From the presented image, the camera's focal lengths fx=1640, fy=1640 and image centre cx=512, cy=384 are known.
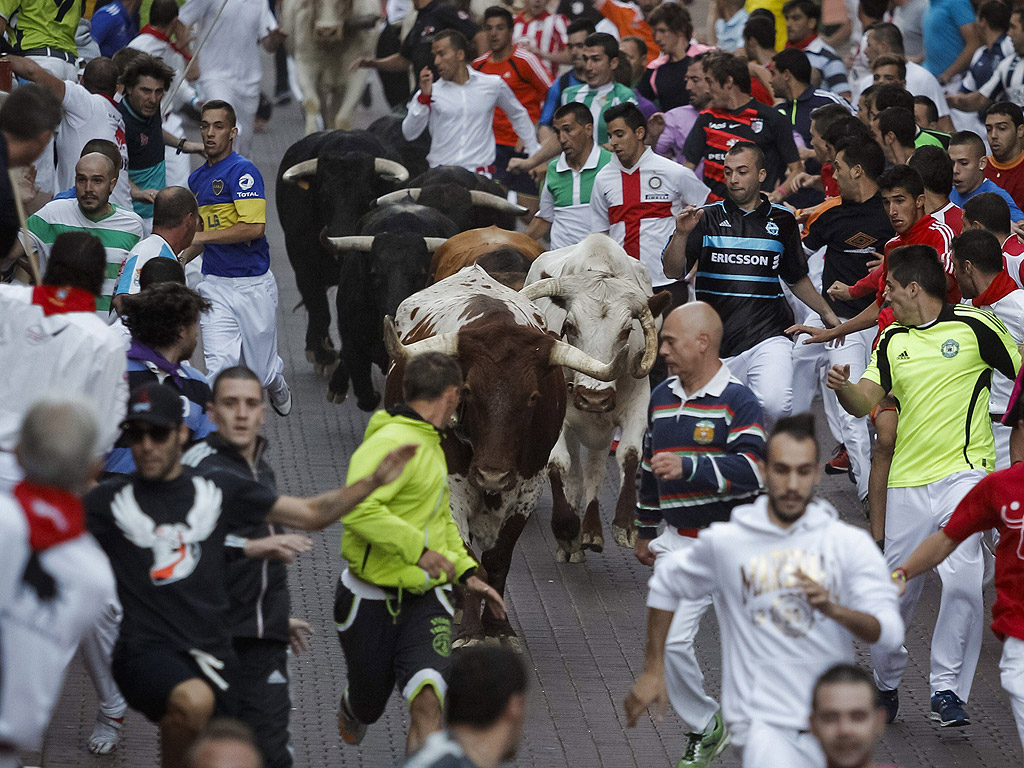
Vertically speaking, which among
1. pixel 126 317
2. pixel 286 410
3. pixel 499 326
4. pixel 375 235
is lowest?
pixel 286 410

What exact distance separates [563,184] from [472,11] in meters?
8.25

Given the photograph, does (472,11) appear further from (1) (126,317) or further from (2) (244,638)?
(2) (244,638)

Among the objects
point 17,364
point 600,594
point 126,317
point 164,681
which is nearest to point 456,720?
point 164,681

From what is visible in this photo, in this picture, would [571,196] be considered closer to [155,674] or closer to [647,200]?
[647,200]

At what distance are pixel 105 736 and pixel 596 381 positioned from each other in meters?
3.67

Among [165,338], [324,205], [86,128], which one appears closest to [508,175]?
[324,205]

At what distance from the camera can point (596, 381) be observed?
31.4 ft

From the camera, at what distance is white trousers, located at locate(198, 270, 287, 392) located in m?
10.9

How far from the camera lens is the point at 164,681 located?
17.7 ft

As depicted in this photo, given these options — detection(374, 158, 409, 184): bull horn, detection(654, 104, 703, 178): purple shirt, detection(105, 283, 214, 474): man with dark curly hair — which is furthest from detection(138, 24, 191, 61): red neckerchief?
detection(105, 283, 214, 474): man with dark curly hair

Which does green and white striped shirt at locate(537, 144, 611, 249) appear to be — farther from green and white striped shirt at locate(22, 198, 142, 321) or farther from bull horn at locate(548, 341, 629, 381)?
green and white striped shirt at locate(22, 198, 142, 321)

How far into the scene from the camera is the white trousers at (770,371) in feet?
31.0

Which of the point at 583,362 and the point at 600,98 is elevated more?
Answer: the point at 583,362

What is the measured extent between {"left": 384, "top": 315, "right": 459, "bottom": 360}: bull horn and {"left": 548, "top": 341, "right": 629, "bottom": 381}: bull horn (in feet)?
1.76
